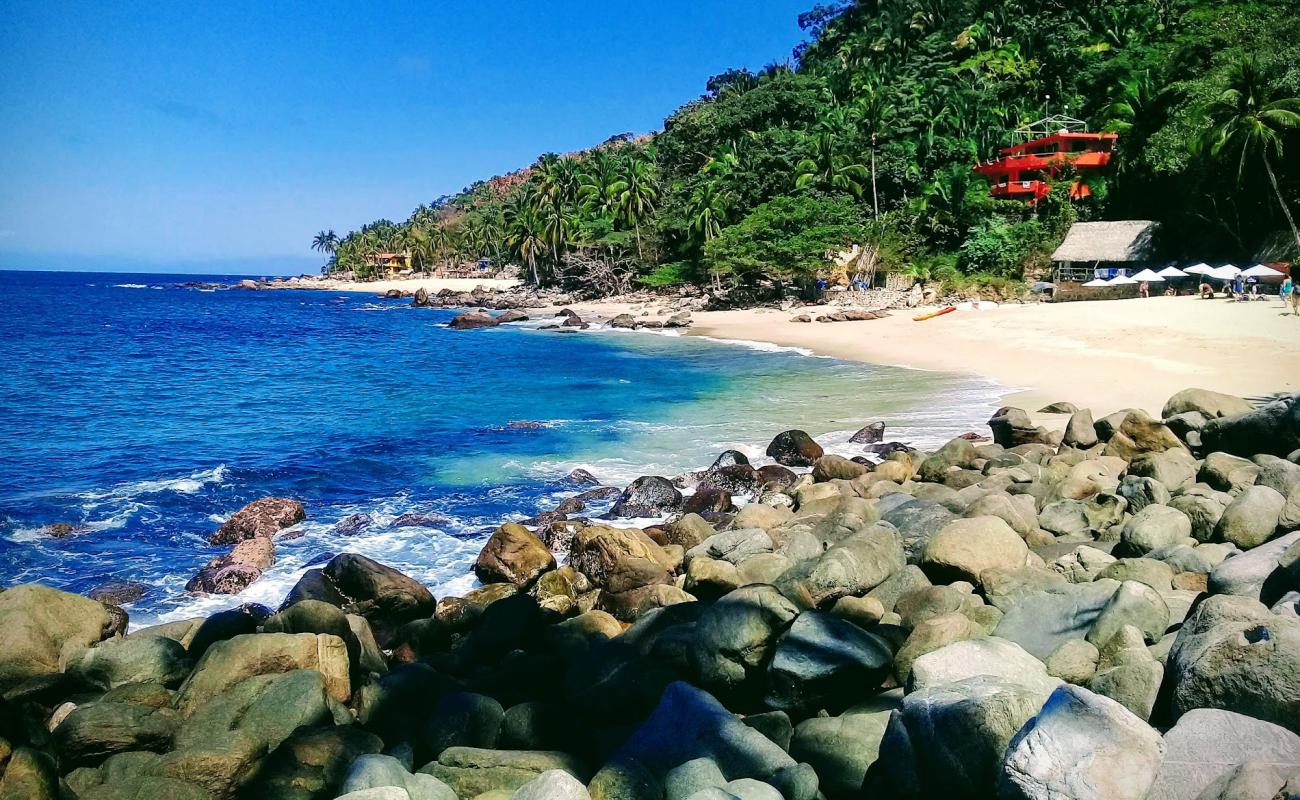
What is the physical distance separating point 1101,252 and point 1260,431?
3386 cm

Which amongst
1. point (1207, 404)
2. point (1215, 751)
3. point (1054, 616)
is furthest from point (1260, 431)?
point (1215, 751)

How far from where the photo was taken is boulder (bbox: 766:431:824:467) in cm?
1566

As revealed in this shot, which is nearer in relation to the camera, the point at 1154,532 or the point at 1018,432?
the point at 1154,532

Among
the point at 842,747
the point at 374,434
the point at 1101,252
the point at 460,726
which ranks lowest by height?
the point at 374,434

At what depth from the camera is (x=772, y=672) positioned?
209 inches

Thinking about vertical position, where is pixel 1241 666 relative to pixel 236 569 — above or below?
above

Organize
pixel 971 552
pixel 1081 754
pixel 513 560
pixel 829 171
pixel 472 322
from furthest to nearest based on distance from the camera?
pixel 472 322 < pixel 829 171 < pixel 513 560 < pixel 971 552 < pixel 1081 754

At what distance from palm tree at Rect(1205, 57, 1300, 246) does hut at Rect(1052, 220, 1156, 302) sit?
6.23 metres

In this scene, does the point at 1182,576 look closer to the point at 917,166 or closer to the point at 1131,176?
the point at 1131,176

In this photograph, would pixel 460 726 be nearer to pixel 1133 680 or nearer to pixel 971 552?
pixel 1133 680

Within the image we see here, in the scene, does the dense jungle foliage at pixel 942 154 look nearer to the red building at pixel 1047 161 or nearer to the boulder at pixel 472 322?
the red building at pixel 1047 161

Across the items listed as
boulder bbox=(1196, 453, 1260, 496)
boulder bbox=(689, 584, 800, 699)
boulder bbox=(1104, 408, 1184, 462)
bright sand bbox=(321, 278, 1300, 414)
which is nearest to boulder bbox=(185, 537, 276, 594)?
boulder bbox=(689, 584, 800, 699)

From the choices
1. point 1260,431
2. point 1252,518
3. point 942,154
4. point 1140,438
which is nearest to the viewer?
point 1252,518

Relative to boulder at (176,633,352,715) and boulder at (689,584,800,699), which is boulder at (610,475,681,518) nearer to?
boulder at (176,633,352,715)
